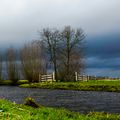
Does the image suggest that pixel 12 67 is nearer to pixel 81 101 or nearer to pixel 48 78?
pixel 48 78

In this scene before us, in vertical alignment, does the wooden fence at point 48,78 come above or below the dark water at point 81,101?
above

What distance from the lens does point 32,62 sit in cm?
10069

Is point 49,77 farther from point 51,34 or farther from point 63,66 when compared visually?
point 51,34

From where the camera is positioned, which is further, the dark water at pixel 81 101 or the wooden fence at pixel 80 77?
the wooden fence at pixel 80 77

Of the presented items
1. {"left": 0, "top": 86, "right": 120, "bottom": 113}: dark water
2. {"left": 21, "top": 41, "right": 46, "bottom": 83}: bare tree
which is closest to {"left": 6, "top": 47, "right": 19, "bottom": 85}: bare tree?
{"left": 21, "top": 41, "right": 46, "bottom": 83}: bare tree

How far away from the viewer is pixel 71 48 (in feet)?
290

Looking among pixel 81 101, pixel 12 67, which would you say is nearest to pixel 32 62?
pixel 12 67

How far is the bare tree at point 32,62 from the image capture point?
96312 mm

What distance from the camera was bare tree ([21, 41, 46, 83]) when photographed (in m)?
96.3

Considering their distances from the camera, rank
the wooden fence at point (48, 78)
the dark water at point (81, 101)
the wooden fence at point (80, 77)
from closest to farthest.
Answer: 1. the dark water at point (81, 101)
2. the wooden fence at point (80, 77)
3. the wooden fence at point (48, 78)

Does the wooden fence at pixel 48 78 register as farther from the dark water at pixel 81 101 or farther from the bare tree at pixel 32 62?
the dark water at pixel 81 101

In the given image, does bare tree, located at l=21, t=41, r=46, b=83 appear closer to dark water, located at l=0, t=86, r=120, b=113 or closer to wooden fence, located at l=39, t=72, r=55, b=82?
wooden fence, located at l=39, t=72, r=55, b=82

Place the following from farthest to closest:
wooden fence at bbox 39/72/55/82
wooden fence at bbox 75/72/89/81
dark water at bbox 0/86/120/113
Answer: wooden fence at bbox 39/72/55/82
wooden fence at bbox 75/72/89/81
dark water at bbox 0/86/120/113

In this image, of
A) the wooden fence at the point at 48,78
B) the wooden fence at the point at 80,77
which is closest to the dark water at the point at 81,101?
the wooden fence at the point at 80,77
